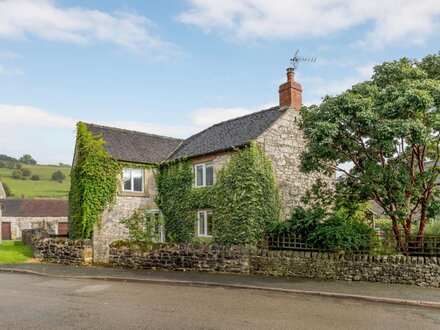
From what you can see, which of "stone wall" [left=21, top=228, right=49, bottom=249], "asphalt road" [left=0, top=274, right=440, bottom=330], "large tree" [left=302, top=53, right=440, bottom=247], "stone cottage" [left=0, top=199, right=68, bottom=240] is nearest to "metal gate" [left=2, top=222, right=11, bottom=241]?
"stone cottage" [left=0, top=199, right=68, bottom=240]

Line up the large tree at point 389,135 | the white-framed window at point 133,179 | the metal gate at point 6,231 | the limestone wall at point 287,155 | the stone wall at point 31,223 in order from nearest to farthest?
the large tree at point 389,135 < the limestone wall at point 287,155 < the white-framed window at point 133,179 < the metal gate at point 6,231 < the stone wall at point 31,223

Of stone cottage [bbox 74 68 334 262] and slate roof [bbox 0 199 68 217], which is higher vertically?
stone cottage [bbox 74 68 334 262]

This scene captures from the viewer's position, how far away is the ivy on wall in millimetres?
20594

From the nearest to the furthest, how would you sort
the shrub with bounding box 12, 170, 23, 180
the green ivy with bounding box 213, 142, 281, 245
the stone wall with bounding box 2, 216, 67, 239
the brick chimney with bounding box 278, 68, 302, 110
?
1. the green ivy with bounding box 213, 142, 281, 245
2. the brick chimney with bounding box 278, 68, 302, 110
3. the stone wall with bounding box 2, 216, 67, 239
4. the shrub with bounding box 12, 170, 23, 180

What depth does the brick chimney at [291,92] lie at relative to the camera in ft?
65.8

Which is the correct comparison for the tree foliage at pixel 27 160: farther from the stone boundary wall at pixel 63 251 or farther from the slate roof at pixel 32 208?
the stone boundary wall at pixel 63 251

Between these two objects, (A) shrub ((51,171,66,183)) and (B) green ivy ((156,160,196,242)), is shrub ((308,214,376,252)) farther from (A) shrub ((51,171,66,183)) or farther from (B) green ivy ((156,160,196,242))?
(A) shrub ((51,171,66,183))

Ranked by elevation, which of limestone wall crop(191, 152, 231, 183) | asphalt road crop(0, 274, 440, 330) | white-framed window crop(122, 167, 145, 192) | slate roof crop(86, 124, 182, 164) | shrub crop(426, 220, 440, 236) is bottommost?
asphalt road crop(0, 274, 440, 330)

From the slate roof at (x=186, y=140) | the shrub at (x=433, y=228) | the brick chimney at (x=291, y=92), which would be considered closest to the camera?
the shrub at (x=433, y=228)

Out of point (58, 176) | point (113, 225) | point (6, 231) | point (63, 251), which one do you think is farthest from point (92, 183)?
point (58, 176)

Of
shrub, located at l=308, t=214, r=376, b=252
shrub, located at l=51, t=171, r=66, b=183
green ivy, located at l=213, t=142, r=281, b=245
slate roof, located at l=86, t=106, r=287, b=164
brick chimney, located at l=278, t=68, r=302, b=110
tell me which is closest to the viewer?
shrub, located at l=308, t=214, r=376, b=252

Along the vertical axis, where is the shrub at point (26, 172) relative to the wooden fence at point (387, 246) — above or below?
above

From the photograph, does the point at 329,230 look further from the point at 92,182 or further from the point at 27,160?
the point at 27,160

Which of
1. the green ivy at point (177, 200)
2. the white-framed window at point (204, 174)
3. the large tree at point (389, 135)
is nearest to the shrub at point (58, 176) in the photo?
the green ivy at point (177, 200)
